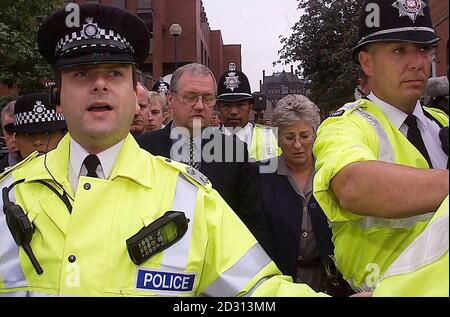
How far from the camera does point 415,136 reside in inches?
80.2

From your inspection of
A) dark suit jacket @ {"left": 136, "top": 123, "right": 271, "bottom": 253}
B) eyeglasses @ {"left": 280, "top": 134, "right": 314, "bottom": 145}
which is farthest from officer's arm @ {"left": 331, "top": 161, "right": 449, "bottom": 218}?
eyeglasses @ {"left": 280, "top": 134, "right": 314, "bottom": 145}

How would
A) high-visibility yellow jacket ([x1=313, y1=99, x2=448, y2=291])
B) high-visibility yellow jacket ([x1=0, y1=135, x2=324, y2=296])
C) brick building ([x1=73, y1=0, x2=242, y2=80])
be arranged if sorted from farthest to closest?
brick building ([x1=73, y1=0, x2=242, y2=80]) < high-visibility yellow jacket ([x1=313, y1=99, x2=448, y2=291]) < high-visibility yellow jacket ([x1=0, y1=135, x2=324, y2=296])

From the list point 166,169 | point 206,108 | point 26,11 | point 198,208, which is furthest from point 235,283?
point 26,11

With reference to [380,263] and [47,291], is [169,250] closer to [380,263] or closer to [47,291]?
[47,291]

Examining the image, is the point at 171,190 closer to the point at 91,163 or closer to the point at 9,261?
the point at 91,163

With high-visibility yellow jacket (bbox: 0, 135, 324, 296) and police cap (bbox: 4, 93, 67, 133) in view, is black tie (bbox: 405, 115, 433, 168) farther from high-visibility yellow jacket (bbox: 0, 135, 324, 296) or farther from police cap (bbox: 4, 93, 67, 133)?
police cap (bbox: 4, 93, 67, 133)

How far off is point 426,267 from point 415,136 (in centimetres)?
128

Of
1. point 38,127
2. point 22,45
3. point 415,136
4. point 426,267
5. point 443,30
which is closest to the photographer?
point 426,267

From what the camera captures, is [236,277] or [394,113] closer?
[236,277]

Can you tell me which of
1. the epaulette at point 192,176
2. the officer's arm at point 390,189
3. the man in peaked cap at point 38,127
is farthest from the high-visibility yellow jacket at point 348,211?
the man in peaked cap at point 38,127

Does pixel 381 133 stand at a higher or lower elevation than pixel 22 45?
lower

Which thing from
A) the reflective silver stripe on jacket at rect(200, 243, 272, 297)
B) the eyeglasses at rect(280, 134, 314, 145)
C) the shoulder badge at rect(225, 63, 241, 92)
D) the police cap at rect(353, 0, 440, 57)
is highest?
the shoulder badge at rect(225, 63, 241, 92)

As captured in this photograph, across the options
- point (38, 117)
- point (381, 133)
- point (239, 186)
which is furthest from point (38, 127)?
point (381, 133)

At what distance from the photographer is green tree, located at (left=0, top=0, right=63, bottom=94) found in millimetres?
8539
